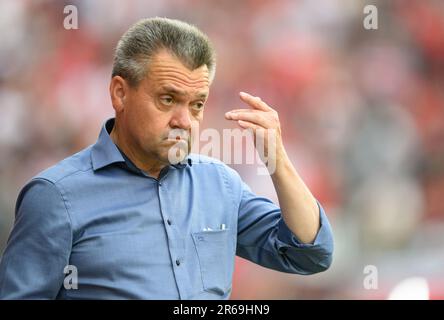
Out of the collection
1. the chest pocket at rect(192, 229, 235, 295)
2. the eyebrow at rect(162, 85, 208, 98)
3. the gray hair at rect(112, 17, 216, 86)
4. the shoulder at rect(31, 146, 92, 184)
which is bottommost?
the chest pocket at rect(192, 229, 235, 295)

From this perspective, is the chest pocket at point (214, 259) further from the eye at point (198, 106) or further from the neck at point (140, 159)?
the eye at point (198, 106)

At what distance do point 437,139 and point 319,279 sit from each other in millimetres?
1050

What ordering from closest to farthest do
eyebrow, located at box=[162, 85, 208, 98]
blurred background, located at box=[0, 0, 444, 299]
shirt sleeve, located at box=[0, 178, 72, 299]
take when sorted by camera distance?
shirt sleeve, located at box=[0, 178, 72, 299], eyebrow, located at box=[162, 85, 208, 98], blurred background, located at box=[0, 0, 444, 299]

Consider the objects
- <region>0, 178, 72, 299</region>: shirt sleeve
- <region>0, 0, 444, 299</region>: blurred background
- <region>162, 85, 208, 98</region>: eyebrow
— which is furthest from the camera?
<region>0, 0, 444, 299</region>: blurred background

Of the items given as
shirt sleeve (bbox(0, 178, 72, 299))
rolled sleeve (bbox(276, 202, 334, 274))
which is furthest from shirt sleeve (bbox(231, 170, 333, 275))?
shirt sleeve (bbox(0, 178, 72, 299))

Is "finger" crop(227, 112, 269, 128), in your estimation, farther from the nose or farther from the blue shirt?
the blue shirt

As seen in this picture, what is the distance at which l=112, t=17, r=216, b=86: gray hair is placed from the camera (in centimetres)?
175

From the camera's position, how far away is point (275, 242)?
70.9 inches

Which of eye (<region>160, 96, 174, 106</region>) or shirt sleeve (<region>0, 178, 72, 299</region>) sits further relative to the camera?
eye (<region>160, 96, 174, 106</region>)

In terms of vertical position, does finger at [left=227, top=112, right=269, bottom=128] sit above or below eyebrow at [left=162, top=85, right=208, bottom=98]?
below

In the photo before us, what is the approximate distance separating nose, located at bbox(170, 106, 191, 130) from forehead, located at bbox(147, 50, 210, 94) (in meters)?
0.05

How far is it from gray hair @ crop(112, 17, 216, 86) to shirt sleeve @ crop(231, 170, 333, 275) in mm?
378

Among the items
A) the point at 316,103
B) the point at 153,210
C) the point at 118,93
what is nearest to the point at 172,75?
the point at 118,93
